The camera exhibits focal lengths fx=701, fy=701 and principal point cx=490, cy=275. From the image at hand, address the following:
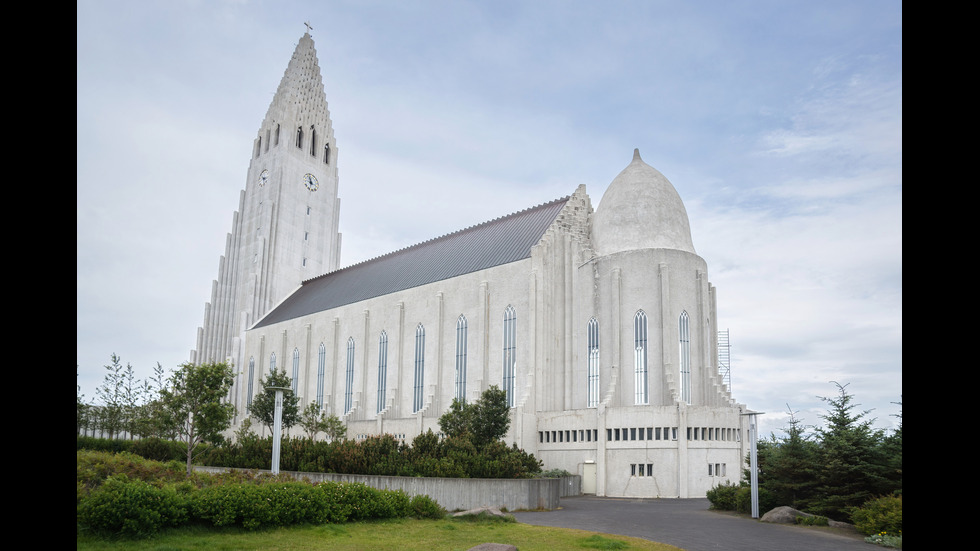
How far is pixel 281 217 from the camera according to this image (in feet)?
278

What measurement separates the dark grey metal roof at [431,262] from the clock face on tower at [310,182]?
13.4m

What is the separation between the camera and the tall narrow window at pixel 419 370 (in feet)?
187

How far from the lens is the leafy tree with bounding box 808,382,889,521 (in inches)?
889

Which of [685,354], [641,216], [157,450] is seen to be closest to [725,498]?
[685,354]

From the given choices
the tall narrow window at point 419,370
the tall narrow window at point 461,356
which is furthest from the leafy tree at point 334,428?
the tall narrow window at point 461,356

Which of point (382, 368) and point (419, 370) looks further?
point (382, 368)

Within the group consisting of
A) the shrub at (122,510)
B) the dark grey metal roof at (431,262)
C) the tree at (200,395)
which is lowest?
the shrub at (122,510)

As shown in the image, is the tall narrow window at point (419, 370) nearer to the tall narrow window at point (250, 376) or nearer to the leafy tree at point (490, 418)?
the leafy tree at point (490, 418)

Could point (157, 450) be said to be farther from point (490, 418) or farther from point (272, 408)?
point (490, 418)

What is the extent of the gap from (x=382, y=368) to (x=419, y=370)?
5.30 meters

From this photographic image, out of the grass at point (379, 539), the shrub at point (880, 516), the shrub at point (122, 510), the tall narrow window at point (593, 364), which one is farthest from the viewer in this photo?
the tall narrow window at point (593, 364)

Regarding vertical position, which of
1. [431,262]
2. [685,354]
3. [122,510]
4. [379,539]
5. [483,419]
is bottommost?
[379,539]

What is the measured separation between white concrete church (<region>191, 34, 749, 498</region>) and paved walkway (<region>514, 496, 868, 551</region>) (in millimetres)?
11834
